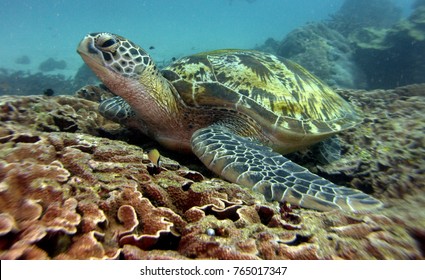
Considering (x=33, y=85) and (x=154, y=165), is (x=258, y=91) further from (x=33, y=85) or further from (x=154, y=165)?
(x=33, y=85)

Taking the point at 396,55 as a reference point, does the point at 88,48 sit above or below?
below

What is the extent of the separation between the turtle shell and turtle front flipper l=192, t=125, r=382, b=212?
483 millimetres

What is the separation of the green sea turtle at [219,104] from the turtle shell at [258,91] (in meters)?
0.01

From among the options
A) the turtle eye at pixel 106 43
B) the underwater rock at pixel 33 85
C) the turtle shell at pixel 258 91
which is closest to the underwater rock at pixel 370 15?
the underwater rock at pixel 33 85

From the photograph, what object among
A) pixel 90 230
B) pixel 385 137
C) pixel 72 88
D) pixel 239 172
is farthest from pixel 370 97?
pixel 72 88

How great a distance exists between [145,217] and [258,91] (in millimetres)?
2099

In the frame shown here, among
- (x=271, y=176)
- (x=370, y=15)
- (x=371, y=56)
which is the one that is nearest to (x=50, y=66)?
(x=371, y=56)

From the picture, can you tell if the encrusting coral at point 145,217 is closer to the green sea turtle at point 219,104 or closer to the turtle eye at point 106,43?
the green sea turtle at point 219,104

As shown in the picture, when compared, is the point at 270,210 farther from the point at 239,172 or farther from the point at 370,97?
the point at 370,97

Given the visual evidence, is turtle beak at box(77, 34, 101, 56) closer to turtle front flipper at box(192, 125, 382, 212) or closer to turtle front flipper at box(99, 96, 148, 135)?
turtle front flipper at box(99, 96, 148, 135)

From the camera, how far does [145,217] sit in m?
1.36

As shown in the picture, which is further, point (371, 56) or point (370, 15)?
point (370, 15)

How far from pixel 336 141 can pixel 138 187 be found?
116 inches

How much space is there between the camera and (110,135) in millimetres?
3332
